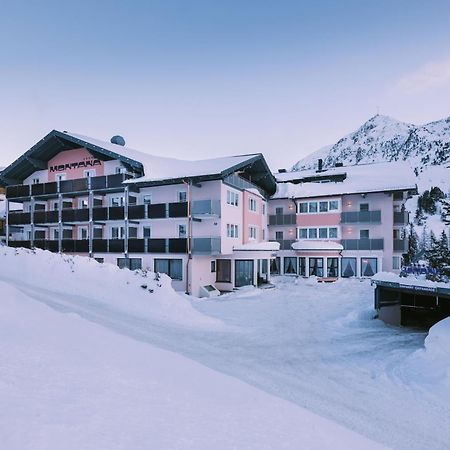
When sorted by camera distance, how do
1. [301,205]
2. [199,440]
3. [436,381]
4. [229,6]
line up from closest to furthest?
1. [199,440]
2. [436,381]
3. [229,6]
4. [301,205]

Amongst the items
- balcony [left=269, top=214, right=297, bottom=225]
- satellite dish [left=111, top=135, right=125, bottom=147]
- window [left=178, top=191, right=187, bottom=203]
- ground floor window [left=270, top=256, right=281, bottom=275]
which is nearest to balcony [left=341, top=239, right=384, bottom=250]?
balcony [left=269, top=214, right=297, bottom=225]

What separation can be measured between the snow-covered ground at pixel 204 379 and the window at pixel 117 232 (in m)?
13.9

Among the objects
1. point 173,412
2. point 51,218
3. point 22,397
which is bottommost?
point 173,412

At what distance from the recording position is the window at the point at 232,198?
29.7m

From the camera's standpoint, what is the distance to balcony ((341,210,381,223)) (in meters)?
35.0

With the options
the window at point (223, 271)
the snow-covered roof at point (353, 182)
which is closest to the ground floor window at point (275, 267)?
the snow-covered roof at point (353, 182)

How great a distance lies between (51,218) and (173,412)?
31949 mm

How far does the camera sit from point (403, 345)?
14.8 metres

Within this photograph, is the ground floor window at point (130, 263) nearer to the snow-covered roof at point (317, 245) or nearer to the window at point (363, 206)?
the snow-covered roof at point (317, 245)

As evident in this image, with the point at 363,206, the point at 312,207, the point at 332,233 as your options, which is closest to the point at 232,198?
the point at 312,207

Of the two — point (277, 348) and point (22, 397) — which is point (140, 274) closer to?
point (277, 348)

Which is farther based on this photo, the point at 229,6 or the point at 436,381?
the point at 229,6

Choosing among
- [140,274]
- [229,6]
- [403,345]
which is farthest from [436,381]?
[229,6]

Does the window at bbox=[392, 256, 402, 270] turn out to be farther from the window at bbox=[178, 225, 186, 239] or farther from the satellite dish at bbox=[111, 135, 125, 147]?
the satellite dish at bbox=[111, 135, 125, 147]
